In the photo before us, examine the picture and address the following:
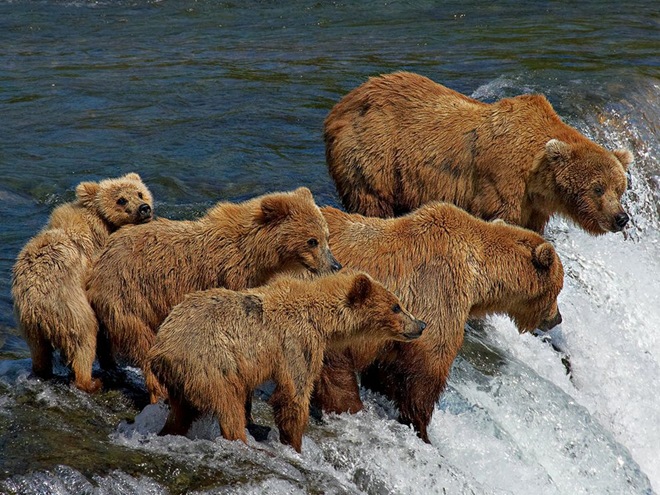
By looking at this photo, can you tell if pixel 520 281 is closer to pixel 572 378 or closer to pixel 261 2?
A: pixel 572 378

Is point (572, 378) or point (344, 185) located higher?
point (344, 185)

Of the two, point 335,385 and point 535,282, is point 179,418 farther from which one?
point 535,282

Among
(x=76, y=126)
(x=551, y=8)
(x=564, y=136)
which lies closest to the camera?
(x=564, y=136)

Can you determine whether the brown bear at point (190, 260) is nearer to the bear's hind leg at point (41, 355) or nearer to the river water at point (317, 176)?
the bear's hind leg at point (41, 355)

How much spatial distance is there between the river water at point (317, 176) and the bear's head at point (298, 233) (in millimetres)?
968

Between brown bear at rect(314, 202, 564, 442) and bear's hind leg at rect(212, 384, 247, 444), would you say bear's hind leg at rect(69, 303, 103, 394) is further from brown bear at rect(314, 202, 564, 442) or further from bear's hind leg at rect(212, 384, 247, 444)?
brown bear at rect(314, 202, 564, 442)

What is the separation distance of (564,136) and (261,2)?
1375cm

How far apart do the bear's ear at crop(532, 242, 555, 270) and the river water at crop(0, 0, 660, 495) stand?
1.19 metres

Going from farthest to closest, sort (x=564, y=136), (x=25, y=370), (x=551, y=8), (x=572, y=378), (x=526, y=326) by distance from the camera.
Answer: (x=551, y=8), (x=572, y=378), (x=564, y=136), (x=526, y=326), (x=25, y=370)

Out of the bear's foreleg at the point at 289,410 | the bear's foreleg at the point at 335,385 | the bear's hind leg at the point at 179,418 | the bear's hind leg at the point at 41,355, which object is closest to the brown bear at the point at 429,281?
the bear's foreleg at the point at 335,385

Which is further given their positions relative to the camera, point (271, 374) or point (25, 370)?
point (25, 370)

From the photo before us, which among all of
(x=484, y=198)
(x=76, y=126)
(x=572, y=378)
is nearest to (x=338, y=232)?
(x=484, y=198)

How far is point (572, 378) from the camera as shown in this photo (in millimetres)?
9742

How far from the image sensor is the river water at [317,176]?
6137 mm
